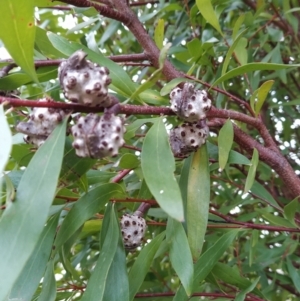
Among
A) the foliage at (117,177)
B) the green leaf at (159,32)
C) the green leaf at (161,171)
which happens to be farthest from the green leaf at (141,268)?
the green leaf at (159,32)

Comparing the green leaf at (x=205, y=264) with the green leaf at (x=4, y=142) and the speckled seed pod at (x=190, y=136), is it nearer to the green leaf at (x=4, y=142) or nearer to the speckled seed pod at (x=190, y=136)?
the speckled seed pod at (x=190, y=136)

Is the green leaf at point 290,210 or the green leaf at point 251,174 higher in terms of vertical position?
the green leaf at point 251,174

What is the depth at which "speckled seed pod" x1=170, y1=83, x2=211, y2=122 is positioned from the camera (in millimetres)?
681

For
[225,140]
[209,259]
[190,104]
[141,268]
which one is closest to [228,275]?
[209,259]

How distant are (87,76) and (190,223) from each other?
0.30 metres

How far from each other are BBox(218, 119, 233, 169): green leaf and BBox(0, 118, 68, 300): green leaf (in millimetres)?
286

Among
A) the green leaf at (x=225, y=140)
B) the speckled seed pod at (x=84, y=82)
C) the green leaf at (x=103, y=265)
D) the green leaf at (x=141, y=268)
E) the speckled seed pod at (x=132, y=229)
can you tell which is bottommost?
the green leaf at (x=141, y=268)

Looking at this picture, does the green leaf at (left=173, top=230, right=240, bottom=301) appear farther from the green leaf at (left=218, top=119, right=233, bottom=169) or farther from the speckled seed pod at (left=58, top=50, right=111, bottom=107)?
the speckled seed pod at (left=58, top=50, right=111, bottom=107)

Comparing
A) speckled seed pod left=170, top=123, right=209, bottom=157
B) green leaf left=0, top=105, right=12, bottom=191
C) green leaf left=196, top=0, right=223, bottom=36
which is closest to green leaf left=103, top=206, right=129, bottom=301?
speckled seed pod left=170, top=123, right=209, bottom=157

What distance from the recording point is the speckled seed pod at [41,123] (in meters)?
0.60

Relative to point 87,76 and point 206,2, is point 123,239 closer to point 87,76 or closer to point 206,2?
point 87,76

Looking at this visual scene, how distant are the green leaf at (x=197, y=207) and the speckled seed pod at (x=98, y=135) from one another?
8.3 inches

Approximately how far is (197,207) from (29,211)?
0.29 meters

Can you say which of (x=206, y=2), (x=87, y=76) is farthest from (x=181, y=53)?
(x=87, y=76)
